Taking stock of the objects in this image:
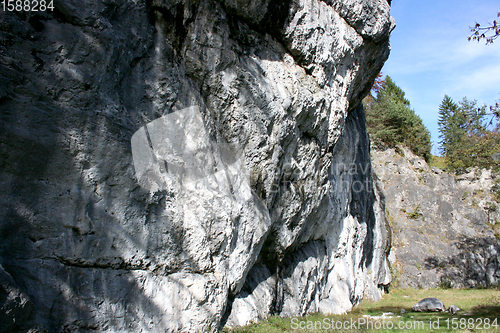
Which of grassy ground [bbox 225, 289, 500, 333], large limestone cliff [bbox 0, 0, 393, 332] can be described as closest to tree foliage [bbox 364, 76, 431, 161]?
grassy ground [bbox 225, 289, 500, 333]

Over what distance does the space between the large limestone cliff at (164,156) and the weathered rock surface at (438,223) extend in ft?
39.9

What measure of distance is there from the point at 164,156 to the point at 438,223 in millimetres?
20596

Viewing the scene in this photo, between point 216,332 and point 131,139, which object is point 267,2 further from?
point 216,332

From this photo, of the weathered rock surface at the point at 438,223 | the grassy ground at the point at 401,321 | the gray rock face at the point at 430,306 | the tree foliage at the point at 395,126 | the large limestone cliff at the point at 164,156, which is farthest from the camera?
the tree foliage at the point at 395,126

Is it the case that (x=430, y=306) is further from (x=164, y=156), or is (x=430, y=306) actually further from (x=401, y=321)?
(x=164, y=156)

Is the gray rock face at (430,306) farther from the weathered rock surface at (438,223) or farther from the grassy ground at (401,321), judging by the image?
the weathered rock surface at (438,223)

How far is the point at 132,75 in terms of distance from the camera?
5906 millimetres

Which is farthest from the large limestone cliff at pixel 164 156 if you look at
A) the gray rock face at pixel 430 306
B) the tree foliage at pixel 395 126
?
the tree foliage at pixel 395 126

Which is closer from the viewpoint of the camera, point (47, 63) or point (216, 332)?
point (47, 63)

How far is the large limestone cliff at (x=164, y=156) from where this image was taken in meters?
4.54

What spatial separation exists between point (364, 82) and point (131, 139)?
398 inches

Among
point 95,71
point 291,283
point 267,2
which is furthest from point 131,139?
point 291,283

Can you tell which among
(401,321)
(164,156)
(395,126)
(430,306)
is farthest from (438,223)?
(164,156)

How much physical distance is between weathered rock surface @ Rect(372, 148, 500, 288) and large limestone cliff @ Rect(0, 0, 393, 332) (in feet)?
39.9
